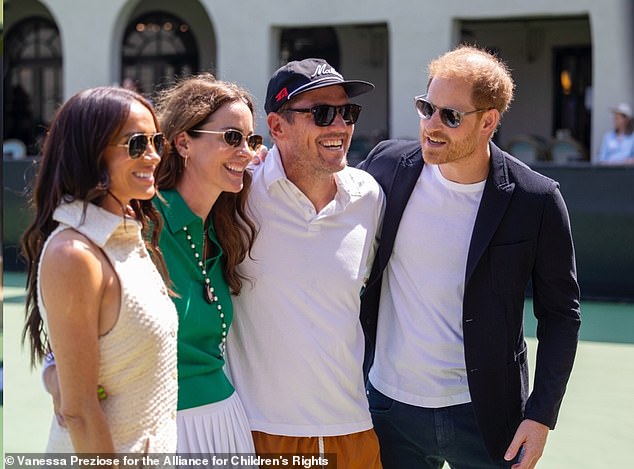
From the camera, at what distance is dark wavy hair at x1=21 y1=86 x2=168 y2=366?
7.73 feet

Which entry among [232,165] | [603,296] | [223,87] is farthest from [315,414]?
[603,296]

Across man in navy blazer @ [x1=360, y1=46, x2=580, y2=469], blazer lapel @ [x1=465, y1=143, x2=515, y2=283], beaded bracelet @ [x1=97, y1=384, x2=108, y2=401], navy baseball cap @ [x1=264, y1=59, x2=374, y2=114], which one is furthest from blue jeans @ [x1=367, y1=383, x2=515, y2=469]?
beaded bracelet @ [x1=97, y1=384, x2=108, y2=401]

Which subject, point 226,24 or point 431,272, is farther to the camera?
point 226,24

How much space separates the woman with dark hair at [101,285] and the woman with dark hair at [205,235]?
362 millimetres

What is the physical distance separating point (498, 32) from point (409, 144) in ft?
52.8

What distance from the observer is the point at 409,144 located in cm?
375

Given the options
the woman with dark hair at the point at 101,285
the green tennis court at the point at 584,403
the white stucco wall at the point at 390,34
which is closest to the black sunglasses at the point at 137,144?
the woman with dark hair at the point at 101,285

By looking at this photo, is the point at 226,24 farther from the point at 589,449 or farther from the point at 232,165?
the point at 232,165

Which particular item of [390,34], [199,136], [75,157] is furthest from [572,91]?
[75,157]

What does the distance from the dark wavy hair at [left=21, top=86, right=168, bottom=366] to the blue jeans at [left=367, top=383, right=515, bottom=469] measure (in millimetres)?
1478

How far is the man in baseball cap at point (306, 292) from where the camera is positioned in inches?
126

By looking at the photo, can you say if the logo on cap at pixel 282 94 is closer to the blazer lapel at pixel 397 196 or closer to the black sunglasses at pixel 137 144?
the blazer lapel at pixel 397 196

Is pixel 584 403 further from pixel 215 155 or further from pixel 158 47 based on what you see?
pixel 158 47

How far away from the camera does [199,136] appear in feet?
10.1
